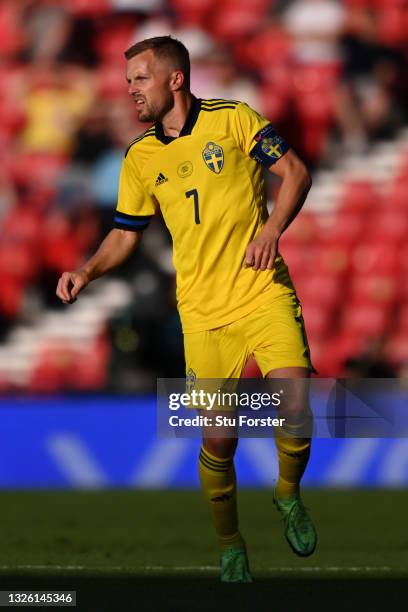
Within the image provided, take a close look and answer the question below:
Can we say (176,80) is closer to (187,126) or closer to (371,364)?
(187,126)

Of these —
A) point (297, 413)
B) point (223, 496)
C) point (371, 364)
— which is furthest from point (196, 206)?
point (371, 364)

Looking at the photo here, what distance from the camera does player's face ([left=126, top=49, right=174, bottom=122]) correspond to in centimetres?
515

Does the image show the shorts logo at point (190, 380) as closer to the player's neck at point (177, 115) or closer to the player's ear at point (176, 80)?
the player's neck at point (177, 115)

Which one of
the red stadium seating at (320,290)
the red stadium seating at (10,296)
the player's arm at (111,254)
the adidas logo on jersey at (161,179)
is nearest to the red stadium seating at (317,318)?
the red stadium seating at (320,290)

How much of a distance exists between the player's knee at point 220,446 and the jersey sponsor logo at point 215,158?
1.08m

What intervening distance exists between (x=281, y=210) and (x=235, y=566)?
1.46m

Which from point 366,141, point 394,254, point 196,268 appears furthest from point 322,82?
point 196,268

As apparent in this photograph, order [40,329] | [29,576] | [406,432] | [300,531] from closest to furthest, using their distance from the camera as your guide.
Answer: [300,531] → [29,576] → [406,432] → [40,329]

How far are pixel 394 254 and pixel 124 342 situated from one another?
274 centimetres

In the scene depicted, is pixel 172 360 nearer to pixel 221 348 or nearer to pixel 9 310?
pixel 9 310

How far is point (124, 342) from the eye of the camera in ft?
37.5

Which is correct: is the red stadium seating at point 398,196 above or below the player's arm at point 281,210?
below

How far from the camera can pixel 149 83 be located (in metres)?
5.16

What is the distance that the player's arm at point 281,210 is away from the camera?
4.81 m
